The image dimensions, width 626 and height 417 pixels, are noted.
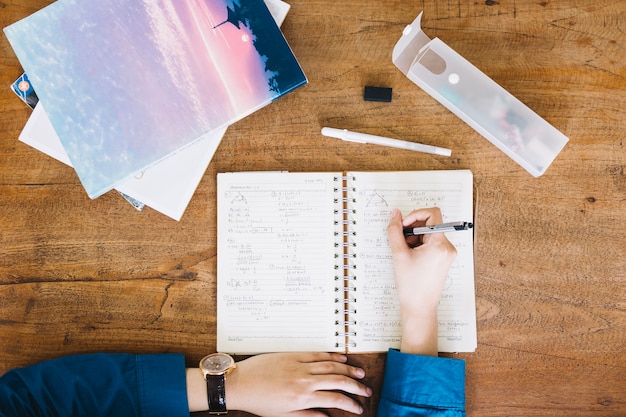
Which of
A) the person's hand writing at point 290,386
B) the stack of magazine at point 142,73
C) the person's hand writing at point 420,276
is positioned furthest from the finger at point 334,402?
the stack of magazine at point 142,73

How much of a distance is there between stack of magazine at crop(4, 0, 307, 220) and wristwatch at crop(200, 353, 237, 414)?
0.37 m

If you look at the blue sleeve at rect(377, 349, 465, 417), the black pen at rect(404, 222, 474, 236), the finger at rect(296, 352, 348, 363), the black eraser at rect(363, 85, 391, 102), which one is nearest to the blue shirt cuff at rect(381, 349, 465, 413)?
the blue sleeve at rect(377, 349, 465, 417)

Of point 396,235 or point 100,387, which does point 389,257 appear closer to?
point 396,235

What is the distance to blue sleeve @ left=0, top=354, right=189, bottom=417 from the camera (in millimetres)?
998

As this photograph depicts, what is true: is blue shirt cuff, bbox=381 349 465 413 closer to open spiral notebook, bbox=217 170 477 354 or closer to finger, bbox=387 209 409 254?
open spiral notebook, bbox=217 170 477 354

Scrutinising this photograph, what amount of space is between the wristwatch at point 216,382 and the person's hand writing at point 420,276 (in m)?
0.33

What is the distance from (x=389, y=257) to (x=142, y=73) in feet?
1.90

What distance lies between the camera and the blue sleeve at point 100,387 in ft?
3.27

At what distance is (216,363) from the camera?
1.06 m

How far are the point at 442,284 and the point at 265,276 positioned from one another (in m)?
0.34

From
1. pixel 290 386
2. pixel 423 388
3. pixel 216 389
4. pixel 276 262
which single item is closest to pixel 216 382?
pixel 216 389

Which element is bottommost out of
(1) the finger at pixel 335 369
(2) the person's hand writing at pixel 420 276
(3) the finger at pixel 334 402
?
(3) the finger at pixel 334 402

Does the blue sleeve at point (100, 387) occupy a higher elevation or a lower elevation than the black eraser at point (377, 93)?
lower

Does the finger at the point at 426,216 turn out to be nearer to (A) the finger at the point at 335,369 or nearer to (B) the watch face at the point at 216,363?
(A) the finger at the point at 335,369
